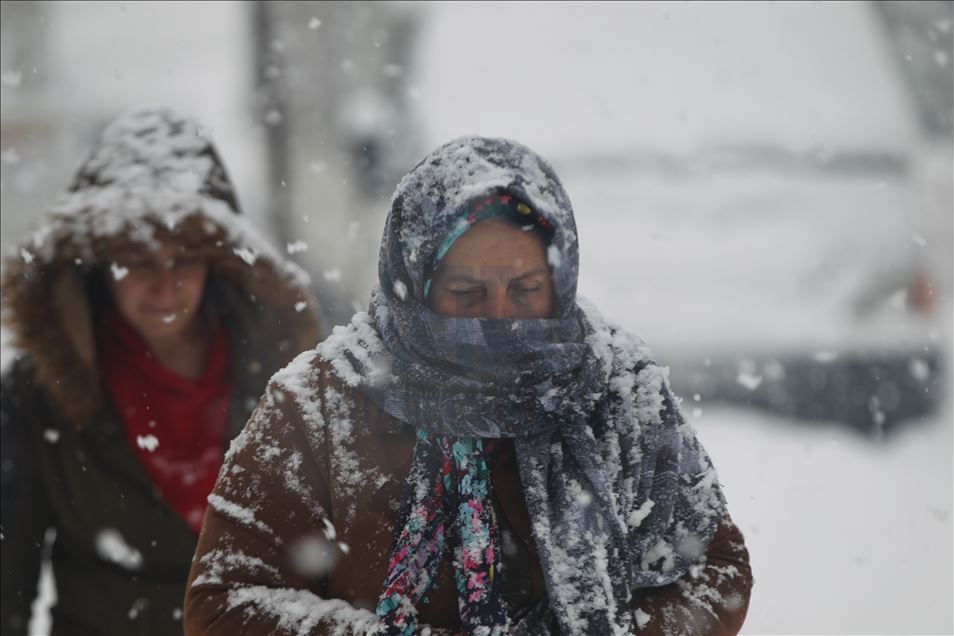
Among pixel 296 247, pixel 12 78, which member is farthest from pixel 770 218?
pixel 12 78

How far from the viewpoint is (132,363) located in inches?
120

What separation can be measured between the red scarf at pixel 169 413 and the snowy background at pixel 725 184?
3.57 meters

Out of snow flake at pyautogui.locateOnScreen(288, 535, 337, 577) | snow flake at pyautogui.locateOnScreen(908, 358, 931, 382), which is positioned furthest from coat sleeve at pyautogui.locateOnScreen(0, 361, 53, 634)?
snow flake at pyautogui.locateOnScreen(908, 358, 931, 382)

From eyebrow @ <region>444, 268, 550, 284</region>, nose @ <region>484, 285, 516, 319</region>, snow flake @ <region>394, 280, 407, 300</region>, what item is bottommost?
nose @ <region>484, 285, 516, 319</region>

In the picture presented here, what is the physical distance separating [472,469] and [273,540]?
1.24ft

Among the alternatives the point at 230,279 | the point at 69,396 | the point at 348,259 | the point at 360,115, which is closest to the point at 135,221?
the point at 230,279

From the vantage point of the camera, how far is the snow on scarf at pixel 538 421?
1.76 m

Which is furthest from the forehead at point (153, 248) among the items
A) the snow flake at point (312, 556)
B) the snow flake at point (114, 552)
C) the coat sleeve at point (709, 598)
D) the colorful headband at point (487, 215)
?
the coat sleeve at point (709, 598)

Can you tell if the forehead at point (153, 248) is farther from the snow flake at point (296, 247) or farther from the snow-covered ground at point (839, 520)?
the snow flake at point (296, 247)

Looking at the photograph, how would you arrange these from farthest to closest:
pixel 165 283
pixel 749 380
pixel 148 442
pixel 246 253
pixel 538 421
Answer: pixel 749 380
pixel 246 253
pixel 165 283
pixel 148 442
pixel 538 421

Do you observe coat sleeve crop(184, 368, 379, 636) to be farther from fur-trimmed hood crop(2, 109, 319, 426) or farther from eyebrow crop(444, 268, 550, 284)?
fur-trimmed hood crop(2, 109, 319, 426)

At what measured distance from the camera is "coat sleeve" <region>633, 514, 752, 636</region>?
1.79 metres

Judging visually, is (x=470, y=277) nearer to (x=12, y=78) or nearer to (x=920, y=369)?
(x=920, y=369)

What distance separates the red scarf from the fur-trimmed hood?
0.28 feet
